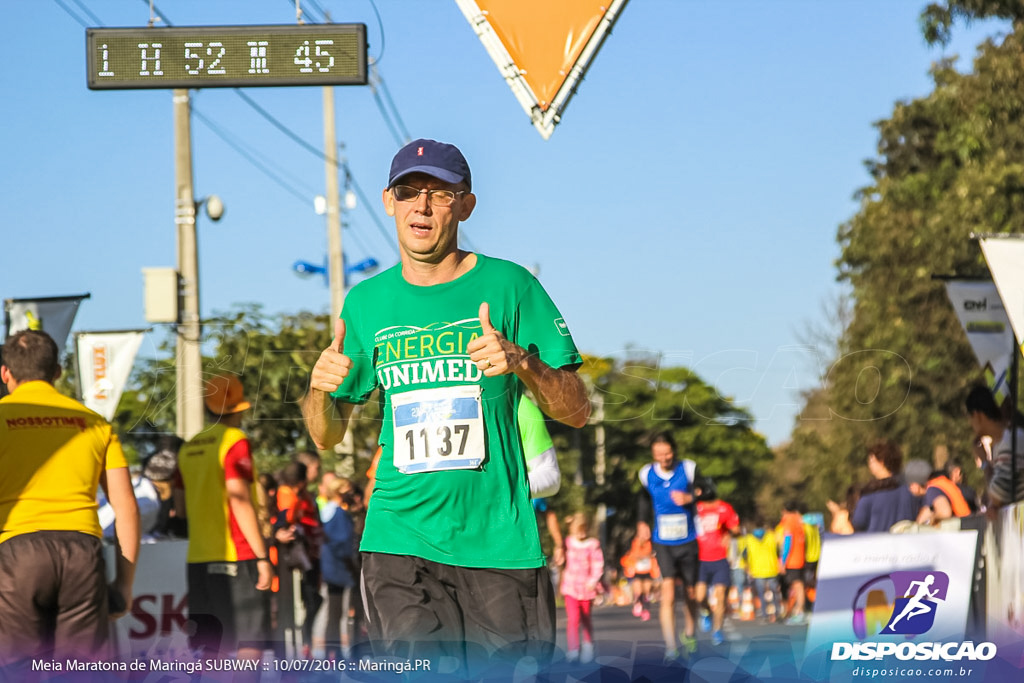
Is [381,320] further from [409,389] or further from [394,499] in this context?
[394,499]

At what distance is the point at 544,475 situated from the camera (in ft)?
18.0

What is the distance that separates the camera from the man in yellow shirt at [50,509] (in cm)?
605

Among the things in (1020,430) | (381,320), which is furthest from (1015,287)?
(381,320)

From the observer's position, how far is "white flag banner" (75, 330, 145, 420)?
1250 cm

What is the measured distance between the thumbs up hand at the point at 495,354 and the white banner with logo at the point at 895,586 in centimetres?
406

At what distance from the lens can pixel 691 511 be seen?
12.9 m

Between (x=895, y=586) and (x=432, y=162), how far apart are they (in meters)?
4.45

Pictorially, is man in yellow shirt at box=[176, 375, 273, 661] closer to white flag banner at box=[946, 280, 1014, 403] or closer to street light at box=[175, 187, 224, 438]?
white flag banner at box=[946, 280, 1014, 403]

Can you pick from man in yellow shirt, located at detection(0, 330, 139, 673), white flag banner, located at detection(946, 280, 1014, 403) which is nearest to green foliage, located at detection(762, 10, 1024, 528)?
white flag banner, located at detection(946, 280, 1014, 403)

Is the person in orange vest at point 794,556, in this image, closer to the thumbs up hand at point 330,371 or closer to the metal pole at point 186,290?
the metal pole at point 186,290

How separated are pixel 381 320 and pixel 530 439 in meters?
0.99

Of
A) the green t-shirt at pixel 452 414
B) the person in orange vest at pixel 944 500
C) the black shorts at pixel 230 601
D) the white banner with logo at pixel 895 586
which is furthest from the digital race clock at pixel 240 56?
the person in orange vest at pixel 944 500

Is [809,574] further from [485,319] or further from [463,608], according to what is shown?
[485,319]

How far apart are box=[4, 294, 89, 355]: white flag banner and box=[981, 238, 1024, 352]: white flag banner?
672cm
